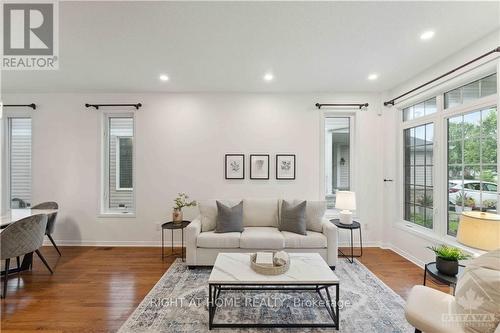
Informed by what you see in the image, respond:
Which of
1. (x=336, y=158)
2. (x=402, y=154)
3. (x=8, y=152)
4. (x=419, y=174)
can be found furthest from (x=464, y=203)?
(x=8, y=152)

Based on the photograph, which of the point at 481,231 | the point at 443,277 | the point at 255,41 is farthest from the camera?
the point at 255,41

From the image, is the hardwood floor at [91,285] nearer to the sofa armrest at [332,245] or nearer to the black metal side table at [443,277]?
the sofa armrest at [332,245]

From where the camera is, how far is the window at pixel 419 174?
3328 mm

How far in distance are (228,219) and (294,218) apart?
0.97 meters

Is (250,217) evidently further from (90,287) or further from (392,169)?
(392,169)

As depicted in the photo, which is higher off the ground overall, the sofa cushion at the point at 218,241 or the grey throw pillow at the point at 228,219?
the grey throw pillow at the point at 228,219

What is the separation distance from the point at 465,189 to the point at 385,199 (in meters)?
1.41

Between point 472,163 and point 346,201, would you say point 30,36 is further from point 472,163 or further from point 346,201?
point 472,163

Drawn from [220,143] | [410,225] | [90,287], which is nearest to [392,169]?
[410,225]

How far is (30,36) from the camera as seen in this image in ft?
7.84

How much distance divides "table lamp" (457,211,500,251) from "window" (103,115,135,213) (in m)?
4.64

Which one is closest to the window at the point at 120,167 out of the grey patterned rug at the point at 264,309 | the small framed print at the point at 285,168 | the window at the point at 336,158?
the grey patterned rug at the point at 264,309

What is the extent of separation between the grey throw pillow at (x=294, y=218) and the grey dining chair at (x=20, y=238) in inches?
123

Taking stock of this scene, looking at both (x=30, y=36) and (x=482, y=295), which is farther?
(x=30, y=36)
